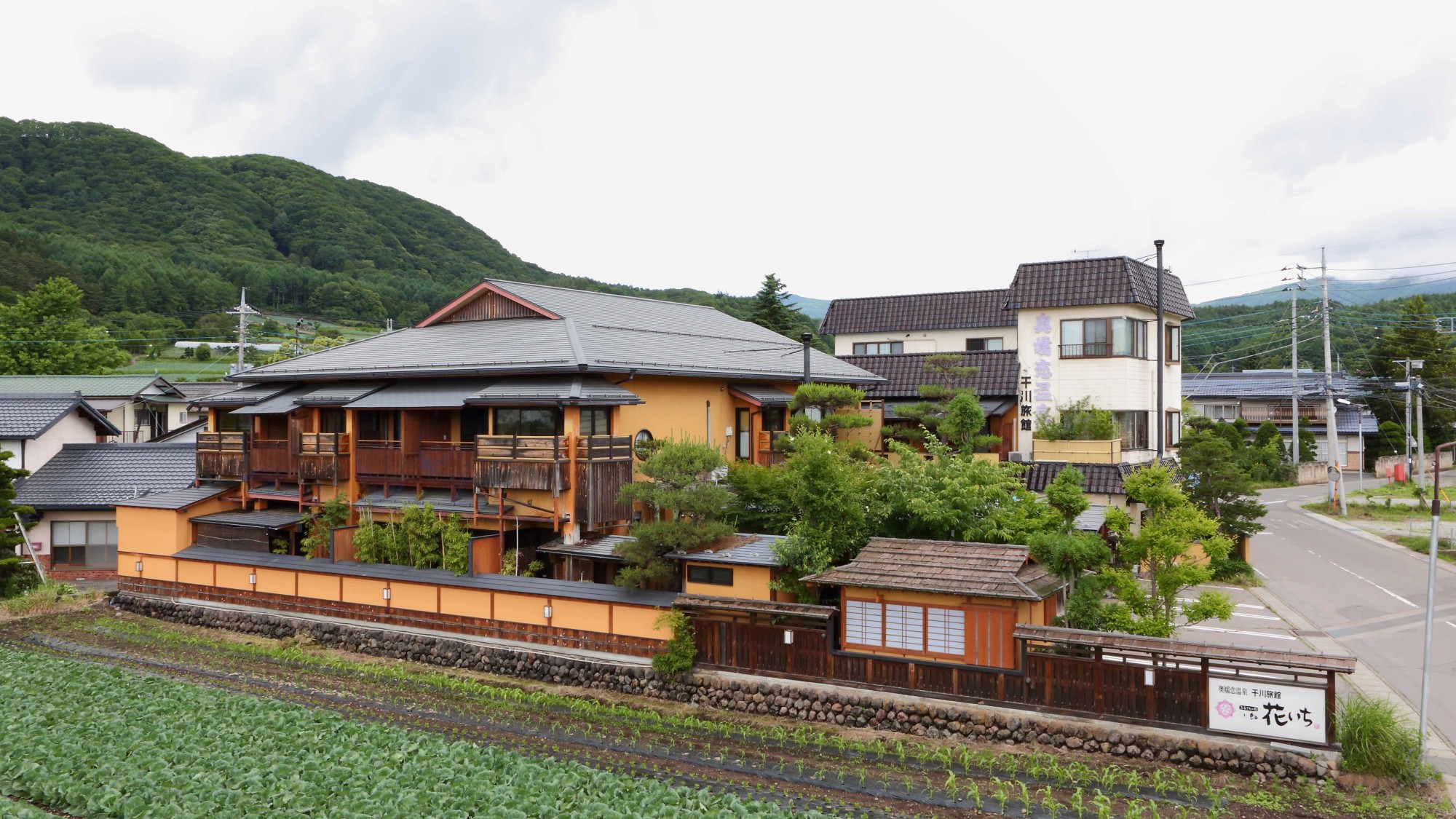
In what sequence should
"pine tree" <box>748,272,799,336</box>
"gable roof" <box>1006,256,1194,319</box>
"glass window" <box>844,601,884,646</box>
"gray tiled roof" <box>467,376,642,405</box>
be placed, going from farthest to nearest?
1. "pine tree" <box>748,272,799,336</box>
2. "gable roof" <box>1006,256,1194,319</box>
3. "gray tiled roof" <box>467,376,642,405</box>
4. "glass window" <box>844,601,884,646</box>

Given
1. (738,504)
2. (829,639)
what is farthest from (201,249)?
(829,639)

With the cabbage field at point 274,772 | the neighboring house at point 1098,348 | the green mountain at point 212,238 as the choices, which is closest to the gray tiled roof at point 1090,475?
the neighboring house at point 1098,348

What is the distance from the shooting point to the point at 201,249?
80.5 meters

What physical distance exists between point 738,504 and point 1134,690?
10055 mm

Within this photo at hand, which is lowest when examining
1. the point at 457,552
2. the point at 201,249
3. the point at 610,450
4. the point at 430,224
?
the point at 457,552

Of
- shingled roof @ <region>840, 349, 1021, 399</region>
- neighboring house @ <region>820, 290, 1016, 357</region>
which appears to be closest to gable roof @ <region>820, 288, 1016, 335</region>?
neighboring house @ <region>820, 290, 1016, 357</region>

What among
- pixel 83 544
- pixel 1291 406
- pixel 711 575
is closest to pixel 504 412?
pixel 711 575

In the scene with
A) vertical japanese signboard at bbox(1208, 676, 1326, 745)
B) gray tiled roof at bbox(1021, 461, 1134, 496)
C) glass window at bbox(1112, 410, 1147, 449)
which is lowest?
vertical japanese signboard at bbox(1208, 676, 1326, 745)

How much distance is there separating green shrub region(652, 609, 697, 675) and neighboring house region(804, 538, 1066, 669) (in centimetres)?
269

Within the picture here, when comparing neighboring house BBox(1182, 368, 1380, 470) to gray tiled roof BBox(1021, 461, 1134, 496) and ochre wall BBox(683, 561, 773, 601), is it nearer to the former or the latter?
gray tiled roof BBox(1021, 461, 1134, 496)

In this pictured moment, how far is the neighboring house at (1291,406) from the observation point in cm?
5403

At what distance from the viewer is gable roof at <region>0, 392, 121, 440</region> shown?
28344mm

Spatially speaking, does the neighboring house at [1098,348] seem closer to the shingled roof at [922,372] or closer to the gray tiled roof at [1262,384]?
the shingled roof at [922,372]

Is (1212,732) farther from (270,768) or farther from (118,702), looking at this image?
(118,702)
